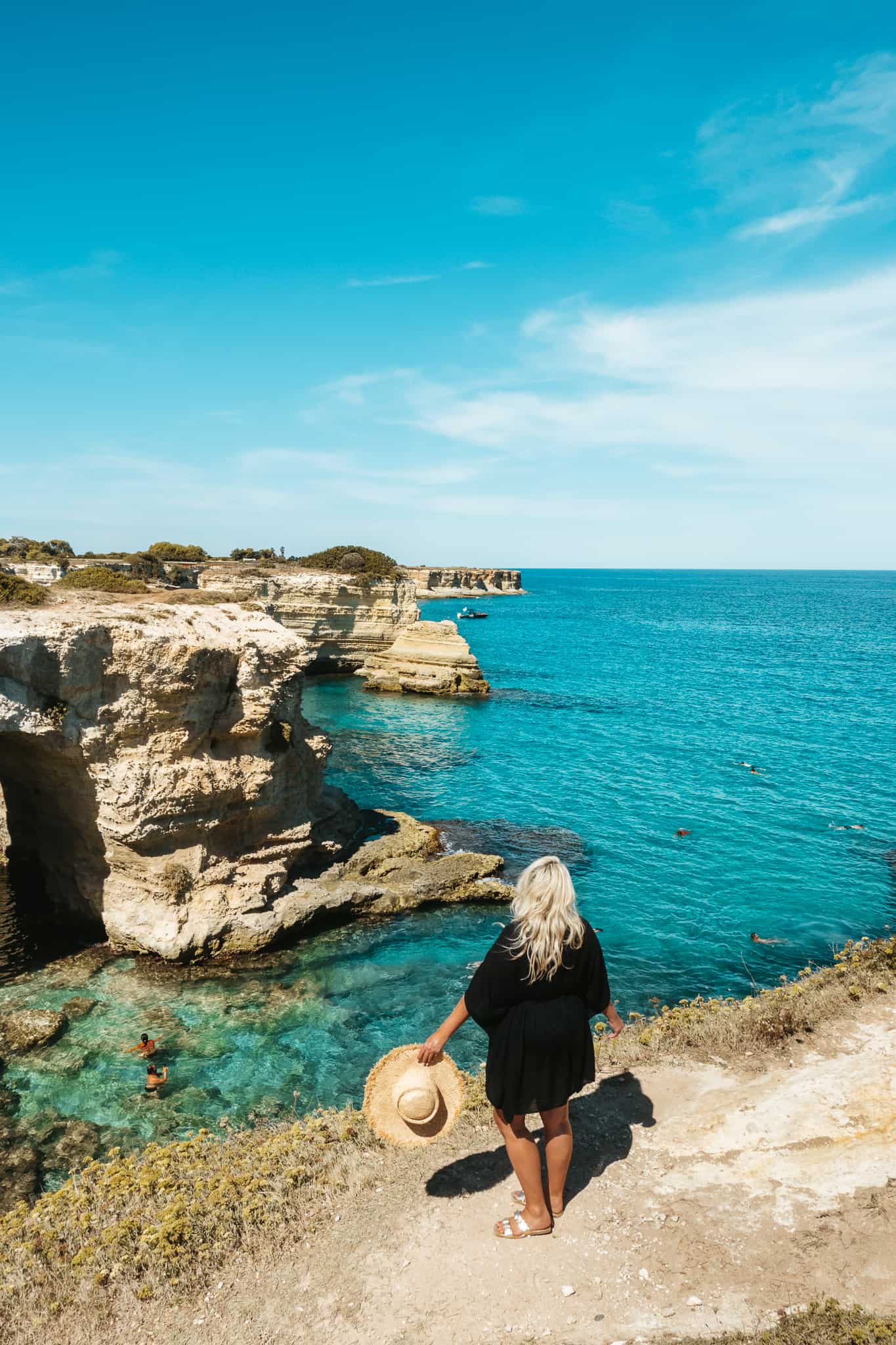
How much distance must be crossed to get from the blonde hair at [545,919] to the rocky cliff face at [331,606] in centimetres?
4555

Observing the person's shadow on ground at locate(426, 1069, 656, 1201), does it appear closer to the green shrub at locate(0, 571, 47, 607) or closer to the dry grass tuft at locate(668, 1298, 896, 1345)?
the dry grass tuft at locate(668, 1298, 896, 1345)

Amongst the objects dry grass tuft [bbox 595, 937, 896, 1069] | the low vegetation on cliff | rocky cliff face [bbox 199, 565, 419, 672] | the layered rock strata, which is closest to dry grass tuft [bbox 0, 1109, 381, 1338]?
the low vegetation on cliff

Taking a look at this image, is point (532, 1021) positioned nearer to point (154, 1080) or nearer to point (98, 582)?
point (154, 1080)

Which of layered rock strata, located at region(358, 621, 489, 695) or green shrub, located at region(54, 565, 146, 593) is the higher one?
green shrub, located at region(54, 565, 146, 593)

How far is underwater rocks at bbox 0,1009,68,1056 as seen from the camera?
13.4m

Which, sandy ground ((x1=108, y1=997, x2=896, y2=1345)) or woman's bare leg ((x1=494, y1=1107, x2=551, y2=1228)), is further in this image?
woman's bare leg ((x1=494, y1=1107, x2=551, y2=1228))

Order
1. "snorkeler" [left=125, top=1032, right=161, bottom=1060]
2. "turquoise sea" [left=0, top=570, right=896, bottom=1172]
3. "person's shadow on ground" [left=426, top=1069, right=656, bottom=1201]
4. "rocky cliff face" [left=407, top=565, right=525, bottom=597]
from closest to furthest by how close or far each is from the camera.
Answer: "person's shadow on ground" [left=426, top=1069, right=656, bottom=1201] < "snorkeler" [left=125, top=1032, right=161, bottom=1060] < "turquoise sea" [left=0, top=570, right=896, bottom=1172] < "rocky cliff face" [left=407, top=565, right=525, bottom=597]

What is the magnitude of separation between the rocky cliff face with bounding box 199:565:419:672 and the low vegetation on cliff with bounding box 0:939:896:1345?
42.7 m

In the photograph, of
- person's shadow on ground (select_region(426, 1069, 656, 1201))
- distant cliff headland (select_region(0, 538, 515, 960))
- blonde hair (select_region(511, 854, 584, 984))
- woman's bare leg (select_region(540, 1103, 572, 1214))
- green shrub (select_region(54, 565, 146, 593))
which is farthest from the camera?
green shrub (select_region(54, 565, 146, 593))

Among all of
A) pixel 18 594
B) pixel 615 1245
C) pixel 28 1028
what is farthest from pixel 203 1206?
pixel 18 594

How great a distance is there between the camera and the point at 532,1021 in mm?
5961

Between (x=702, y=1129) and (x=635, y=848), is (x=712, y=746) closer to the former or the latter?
(x=635, y=848)

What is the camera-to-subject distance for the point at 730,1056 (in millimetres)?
9961

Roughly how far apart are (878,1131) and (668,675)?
2281 inches
